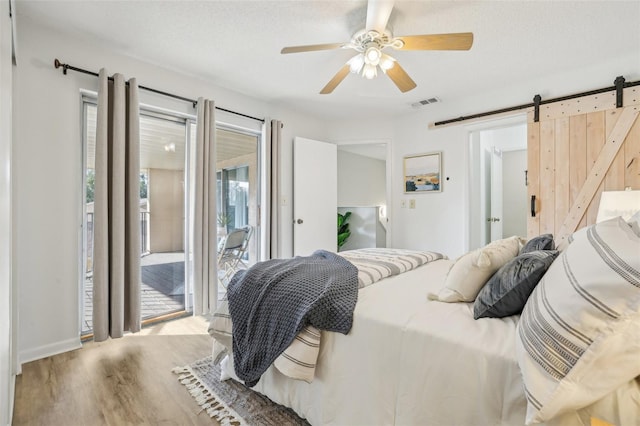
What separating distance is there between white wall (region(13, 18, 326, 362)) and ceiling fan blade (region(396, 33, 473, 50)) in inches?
91.9

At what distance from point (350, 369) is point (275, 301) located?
1.48 ft

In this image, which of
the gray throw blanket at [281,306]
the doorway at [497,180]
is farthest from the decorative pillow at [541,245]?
the doorway at [497,180]

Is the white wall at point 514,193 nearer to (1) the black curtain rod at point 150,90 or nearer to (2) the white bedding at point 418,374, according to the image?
(1) the black curtain rod at point 150,90

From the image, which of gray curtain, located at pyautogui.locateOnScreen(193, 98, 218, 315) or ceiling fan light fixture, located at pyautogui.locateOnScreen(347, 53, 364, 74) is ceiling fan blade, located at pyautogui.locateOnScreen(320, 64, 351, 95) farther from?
gray curtain, located at pyautogui.locateOnScreen(193, 98, 218, 315)

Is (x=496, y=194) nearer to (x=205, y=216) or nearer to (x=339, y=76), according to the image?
(x=339, y=76)

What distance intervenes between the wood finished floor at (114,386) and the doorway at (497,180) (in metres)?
3.19

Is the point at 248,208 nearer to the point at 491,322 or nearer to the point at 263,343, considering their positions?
the point at 263,343

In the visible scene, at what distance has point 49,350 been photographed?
2.24 m

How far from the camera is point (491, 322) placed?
1.17 metres

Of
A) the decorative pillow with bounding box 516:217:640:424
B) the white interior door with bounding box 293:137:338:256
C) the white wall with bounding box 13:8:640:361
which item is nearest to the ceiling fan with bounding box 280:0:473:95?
the decorative pillow with bounding box 516:217:640:424

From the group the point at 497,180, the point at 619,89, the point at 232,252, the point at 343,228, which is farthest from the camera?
the point at 343,228

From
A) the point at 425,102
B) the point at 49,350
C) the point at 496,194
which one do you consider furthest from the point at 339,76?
the point at 496,194

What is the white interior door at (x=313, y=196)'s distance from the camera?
3949 millimetres

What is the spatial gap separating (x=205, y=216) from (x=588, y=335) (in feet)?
9.37
